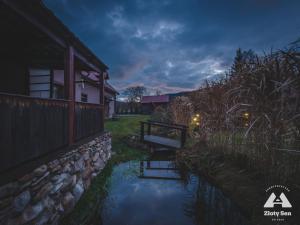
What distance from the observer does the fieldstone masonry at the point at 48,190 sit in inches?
69.1

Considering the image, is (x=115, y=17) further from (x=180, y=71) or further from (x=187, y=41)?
(x=180, y=71)

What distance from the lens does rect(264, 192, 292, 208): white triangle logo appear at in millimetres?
2550

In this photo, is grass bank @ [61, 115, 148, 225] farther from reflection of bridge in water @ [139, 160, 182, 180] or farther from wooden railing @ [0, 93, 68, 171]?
wooden railing @ [0, 93, 68, 171]

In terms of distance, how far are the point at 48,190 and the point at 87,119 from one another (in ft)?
7.97

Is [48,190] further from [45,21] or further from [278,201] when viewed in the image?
[278,201]

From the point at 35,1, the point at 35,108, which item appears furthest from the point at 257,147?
the point at 35,1

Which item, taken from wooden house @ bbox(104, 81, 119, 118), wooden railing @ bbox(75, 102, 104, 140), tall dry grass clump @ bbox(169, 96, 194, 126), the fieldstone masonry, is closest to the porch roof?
wooden railing @ bbox(75, 102, 104, 140)

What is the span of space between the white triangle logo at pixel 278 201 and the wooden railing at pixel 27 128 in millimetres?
4009

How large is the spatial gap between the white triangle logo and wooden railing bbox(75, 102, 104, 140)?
13.9 feet

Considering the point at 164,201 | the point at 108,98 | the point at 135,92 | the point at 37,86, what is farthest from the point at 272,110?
the point at 135,92

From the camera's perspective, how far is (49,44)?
154 inches

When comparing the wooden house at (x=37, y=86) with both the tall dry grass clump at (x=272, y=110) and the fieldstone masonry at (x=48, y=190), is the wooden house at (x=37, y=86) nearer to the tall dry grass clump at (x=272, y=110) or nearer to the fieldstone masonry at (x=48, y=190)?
the fieldstone masonry at (x=48, y=190)

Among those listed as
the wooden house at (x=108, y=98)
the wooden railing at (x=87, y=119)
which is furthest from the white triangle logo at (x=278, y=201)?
the wooden house at (x=108, y=98)

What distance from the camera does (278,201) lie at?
2.59m
